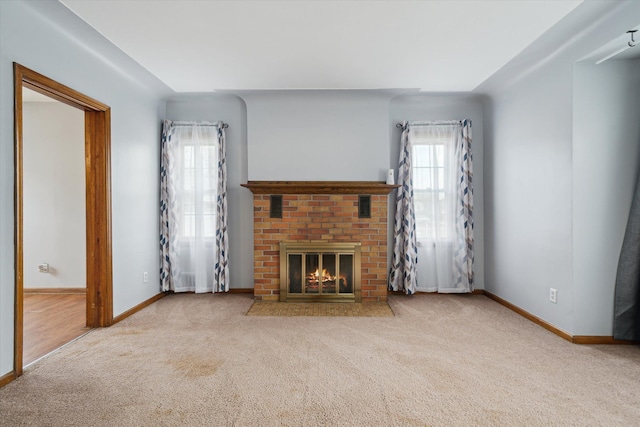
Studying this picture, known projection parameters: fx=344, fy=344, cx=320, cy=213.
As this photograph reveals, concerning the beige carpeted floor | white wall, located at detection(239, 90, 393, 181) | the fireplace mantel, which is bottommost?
the beige carpeted floor

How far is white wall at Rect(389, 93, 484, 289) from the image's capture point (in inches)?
177

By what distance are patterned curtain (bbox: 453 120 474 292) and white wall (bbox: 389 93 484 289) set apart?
15 cm

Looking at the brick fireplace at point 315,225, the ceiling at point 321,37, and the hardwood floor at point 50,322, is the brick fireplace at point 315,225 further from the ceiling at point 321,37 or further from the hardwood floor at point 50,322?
the hardwood floor at point 50,322

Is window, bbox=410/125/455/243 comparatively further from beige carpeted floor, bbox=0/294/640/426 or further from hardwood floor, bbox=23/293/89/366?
hardwood floor, bbox=23/293/89/366

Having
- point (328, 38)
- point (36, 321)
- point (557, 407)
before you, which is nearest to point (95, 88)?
point (328, 38)

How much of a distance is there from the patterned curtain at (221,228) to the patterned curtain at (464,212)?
9.72 ft

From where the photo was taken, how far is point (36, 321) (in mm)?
3441

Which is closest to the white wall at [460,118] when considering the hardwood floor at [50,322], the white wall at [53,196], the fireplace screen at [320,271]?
the fireplace screen at [320,271]

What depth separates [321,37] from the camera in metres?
2.73

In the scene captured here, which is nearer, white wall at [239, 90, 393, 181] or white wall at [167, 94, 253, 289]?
white wall at [239, 90, 393, 181]

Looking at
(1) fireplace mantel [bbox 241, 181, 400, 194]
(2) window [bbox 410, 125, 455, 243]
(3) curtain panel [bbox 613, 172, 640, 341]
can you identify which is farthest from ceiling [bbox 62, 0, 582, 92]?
(3) curtain panel [bbox 613, 172, 640, 341]

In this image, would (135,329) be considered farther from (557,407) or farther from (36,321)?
(557,407)

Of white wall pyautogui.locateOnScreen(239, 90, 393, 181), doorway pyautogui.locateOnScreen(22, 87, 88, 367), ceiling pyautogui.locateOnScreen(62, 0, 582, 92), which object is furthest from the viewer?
doorway pyautogui.locateOnScreen(22, 87, 88, 367)

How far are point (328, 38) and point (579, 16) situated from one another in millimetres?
1821
